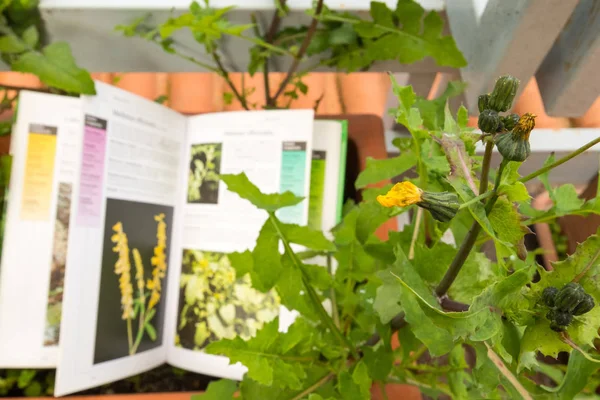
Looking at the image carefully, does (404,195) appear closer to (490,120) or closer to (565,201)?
(490,120)

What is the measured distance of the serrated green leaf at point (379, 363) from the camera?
1.28 feet

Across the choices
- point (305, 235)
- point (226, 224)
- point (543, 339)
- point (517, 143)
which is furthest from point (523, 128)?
point (226, 224)

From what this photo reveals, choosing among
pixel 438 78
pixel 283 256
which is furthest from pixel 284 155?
pixel 438 78

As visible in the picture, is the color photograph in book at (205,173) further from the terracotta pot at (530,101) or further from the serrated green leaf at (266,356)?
the terracotta pot at (530,101)

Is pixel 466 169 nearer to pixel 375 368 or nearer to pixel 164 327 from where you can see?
pixel 375 368

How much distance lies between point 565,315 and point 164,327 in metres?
0.53

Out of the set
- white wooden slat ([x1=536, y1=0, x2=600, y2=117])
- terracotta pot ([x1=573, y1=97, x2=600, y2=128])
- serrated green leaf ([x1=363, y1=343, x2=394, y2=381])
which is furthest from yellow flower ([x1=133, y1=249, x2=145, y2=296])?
terracotta pot ([x1=573, y1=97, x2=600, y2=128])

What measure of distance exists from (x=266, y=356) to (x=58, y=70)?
0.42 m

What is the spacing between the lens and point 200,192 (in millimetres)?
642

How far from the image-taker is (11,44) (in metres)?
0.56

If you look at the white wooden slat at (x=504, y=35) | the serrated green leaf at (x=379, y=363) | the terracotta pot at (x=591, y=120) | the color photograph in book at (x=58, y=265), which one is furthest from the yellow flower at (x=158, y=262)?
the terracotta pot at (x=591, y=120)

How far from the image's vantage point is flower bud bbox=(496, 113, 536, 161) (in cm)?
20

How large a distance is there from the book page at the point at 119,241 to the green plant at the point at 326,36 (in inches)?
4.1

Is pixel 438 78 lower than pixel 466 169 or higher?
higher
